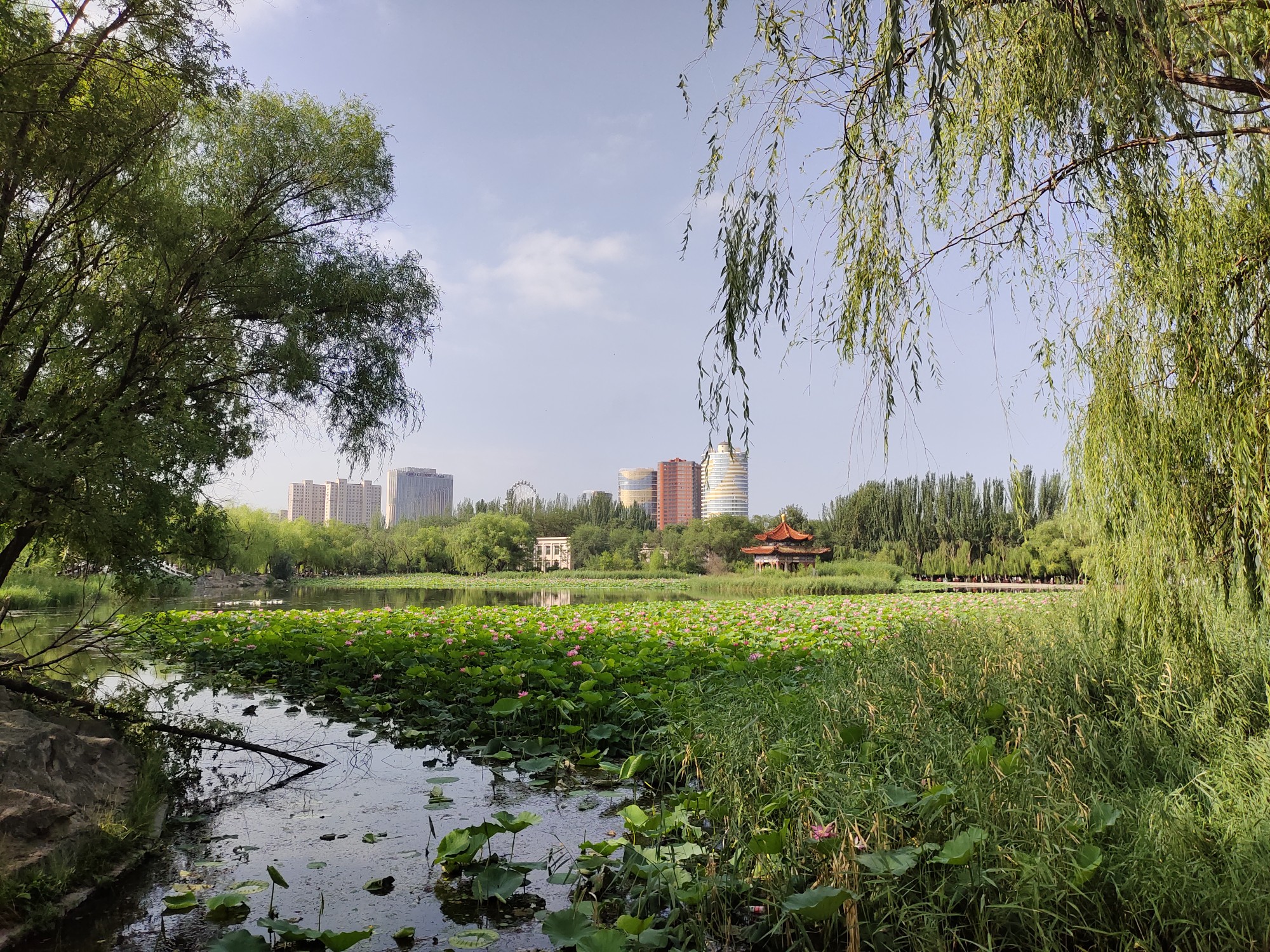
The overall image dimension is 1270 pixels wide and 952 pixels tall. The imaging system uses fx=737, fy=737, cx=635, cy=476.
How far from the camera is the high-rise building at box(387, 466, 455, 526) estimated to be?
91.5 metres

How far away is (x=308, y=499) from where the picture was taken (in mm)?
93625

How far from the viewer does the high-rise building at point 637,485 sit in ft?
327

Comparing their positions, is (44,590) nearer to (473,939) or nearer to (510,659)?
(510,659)

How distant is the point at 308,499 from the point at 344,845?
326 ft

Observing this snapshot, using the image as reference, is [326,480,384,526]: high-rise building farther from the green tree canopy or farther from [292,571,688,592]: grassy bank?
the green tree canopy

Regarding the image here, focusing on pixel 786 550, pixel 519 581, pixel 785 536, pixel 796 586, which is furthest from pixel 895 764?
pixel 519 581

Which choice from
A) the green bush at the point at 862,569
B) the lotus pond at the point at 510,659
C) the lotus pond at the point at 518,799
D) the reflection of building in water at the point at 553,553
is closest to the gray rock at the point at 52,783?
the lotus pond at the point at 518,799

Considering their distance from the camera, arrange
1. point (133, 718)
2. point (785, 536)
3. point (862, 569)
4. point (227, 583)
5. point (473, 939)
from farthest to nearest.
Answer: point (785, 536) → point (862, 569) → point (227, 583) → point (133, 718) → point (473, 939)

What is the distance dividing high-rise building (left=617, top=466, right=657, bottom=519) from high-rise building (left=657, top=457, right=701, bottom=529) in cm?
1155

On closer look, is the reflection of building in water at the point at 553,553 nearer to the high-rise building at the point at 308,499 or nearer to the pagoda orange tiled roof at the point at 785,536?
the pagoda orange tiled roof at the point at 785,536

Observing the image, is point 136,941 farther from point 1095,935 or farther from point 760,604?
point 760,604

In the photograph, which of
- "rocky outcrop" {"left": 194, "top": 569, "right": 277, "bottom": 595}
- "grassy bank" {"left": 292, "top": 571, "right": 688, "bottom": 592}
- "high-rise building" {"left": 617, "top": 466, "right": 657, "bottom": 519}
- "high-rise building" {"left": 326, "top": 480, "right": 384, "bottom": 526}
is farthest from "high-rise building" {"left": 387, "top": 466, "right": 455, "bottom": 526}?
"rocky outcrop" {"left": 194, "top": 569, "right": 277, "bottom": 595}

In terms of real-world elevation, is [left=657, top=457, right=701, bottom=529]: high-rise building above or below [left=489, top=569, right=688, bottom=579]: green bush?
above

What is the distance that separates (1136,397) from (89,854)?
4.72m
